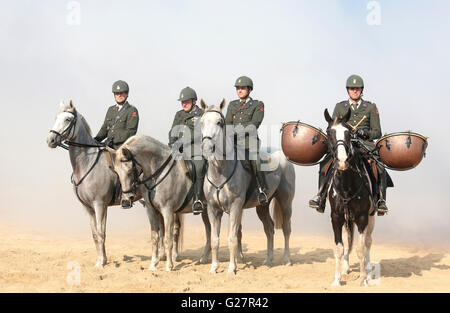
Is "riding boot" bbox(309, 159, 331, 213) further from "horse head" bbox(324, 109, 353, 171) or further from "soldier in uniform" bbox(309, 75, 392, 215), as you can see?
"horse head" bbox(324, 109, 353, 171)

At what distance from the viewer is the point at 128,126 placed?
12773 mm

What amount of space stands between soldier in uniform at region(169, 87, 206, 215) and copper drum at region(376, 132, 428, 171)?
150 inches

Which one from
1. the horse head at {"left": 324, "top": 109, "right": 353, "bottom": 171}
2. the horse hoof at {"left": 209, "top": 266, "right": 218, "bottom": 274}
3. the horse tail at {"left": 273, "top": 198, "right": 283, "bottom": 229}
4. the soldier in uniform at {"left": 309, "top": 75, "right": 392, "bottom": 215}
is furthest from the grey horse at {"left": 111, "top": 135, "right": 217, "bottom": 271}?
the horse head at {"left": 324, "top": 109, "right": 353, "bottom": 171}

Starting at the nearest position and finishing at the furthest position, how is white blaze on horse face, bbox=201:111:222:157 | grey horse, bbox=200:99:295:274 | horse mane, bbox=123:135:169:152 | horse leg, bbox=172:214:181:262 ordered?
white blaze on horse face, bbox=201:111:222:157
grey horse, bbox=200:99:295:274
horse mane, bbox=123:135:169:152
horse leg, bbox=172:214:181:262

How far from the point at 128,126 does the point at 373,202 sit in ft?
18.9

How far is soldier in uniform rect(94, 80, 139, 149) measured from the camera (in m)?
12.8

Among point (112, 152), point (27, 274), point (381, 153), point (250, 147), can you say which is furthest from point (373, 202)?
point (27, 274)

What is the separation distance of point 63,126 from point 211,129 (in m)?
3.54

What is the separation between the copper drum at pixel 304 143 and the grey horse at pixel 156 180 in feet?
8.90

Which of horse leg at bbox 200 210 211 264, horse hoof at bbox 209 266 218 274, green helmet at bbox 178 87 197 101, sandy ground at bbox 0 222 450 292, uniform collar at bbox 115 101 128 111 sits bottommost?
sandy ground at bbox 0 222 450 292

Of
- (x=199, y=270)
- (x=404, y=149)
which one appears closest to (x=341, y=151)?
(x=404, y=149)

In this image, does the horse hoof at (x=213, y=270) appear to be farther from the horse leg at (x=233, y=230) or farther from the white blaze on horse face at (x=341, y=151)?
the white blaze on horse face at (x=341, y=151)

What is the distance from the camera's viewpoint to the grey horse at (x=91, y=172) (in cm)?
1208

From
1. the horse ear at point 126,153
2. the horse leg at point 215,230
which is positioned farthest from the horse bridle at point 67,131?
the horse leg at point 215,230
